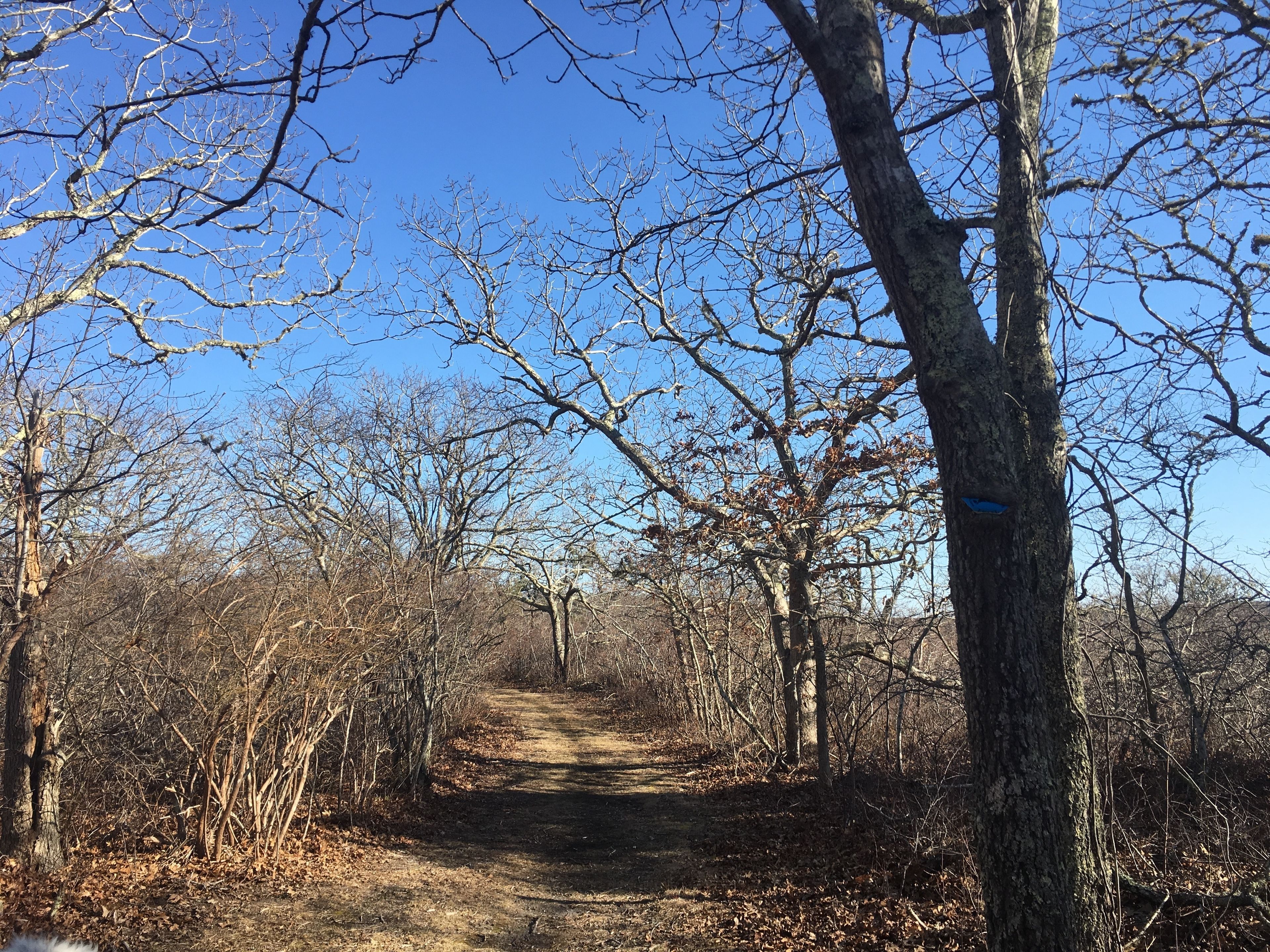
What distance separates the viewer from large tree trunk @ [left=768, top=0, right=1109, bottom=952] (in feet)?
9.11

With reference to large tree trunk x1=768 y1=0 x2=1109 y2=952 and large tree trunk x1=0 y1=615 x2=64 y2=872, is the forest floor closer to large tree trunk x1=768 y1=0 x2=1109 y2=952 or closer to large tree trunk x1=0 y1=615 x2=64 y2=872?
large tree trunk x1=0 y1=615 x2=64 y2=872

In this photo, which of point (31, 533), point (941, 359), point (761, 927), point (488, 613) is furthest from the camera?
point (488, 613)

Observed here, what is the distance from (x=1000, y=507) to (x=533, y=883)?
6219mm

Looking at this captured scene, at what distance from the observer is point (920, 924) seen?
16.4 feet

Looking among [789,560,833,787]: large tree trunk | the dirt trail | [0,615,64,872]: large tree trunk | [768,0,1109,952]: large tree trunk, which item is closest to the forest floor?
the dirt trail

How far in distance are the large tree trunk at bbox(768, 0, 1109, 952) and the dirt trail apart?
3.28 meters

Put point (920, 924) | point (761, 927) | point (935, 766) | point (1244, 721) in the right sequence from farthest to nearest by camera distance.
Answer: point (1244, 721)
point (935, 766)
point (761, 927)
point (920, 924)

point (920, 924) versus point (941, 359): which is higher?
point (941, 359)

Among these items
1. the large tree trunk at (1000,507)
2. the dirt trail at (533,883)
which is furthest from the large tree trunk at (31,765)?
the large tree trunk at (1000,507)

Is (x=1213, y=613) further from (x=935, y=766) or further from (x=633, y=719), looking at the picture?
(x=633, y=719)

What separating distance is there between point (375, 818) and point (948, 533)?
8.33m

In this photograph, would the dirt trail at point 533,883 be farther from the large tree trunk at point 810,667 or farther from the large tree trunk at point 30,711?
the large tree trunk at point 30,711

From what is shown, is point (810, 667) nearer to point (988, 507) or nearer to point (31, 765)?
point (988, 507)

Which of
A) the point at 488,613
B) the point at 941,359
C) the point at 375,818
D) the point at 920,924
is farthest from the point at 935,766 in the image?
the point at 488,613
